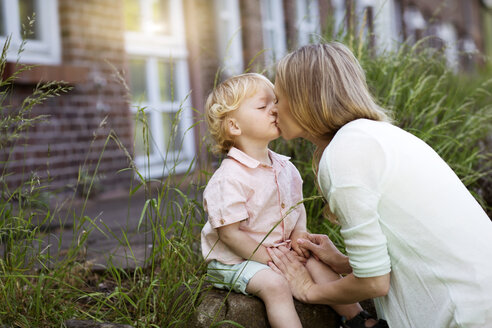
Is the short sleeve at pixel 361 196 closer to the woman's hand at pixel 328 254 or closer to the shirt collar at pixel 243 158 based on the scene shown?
the woman's hand at pixel 328 254

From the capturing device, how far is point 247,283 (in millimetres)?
1899

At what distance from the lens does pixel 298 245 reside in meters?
2.04

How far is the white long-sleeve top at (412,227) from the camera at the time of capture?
1.60 metres

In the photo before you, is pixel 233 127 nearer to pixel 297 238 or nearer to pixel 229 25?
pixel 297 238

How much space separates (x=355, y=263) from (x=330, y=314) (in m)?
0.47

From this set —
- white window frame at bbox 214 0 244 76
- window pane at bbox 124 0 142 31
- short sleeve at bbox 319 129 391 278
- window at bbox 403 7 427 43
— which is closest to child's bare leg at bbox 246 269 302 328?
short sleeve at bbox 319 129 391 278

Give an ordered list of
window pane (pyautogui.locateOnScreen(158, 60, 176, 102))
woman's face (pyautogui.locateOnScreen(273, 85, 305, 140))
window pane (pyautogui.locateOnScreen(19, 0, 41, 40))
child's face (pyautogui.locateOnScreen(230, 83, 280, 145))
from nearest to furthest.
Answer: woman's face (pyautogui.locateOnScreen(273, 85, 305, 140))
child's face (pyautogui.locateOnScreen(230, 83, 280, 145))
window pane (pyautogui.locateOnScreen(19, 0, 41, 40))
window pane (pyautogui.locateOnScreen(158, 60, 176, 102))

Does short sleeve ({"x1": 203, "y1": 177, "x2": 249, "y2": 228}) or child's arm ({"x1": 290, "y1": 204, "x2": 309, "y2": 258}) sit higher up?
short sleeve ({"x1": 203, "y1": 177, "x2": 249, "y2": 228})

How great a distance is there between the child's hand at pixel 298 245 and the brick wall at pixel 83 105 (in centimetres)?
264

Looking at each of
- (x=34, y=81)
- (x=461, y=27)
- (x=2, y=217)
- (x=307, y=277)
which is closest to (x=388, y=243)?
(x=307, y=277)

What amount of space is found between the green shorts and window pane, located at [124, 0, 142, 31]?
4.33 metres

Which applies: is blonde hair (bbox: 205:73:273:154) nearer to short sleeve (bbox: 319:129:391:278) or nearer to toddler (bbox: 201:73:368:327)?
toddler (bbox: 201:73:368:327)

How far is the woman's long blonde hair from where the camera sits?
1.75 m

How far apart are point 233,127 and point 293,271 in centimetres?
56
